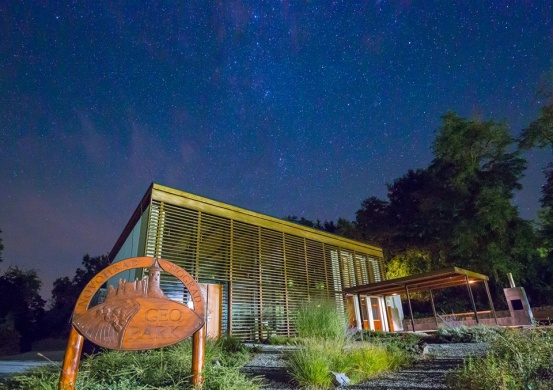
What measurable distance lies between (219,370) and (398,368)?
3.47 metres

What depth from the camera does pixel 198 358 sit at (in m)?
2.96

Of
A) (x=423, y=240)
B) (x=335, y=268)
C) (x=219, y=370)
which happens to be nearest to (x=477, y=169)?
(x=423, y=240)

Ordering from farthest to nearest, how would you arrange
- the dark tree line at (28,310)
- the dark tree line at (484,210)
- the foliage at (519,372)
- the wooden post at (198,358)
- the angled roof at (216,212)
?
the dark tree line at (484,210)
the dark tree line at (28,310)
the angled roof at (216,212)
the foliage at (519,372)
the wooden post at (198,358)

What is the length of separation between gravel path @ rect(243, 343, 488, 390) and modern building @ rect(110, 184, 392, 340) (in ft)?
9.77

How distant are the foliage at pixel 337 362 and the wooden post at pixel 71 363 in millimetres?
2726

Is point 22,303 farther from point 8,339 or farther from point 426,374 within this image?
point 426,374

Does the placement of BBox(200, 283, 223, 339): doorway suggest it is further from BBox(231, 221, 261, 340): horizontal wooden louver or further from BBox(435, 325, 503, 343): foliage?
BBox(435, 325, 503, 343): foliage

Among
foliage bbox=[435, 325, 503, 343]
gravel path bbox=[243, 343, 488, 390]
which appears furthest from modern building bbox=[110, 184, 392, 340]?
foliage bbox=[435, 325, 503, 343]

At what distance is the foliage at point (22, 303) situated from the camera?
1850 cm

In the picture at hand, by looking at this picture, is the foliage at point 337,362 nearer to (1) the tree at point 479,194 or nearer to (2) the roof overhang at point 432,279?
(2) the roof overhang at point 432,279

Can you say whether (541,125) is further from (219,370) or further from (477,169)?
(219,370)

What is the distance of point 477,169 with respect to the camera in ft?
67.4

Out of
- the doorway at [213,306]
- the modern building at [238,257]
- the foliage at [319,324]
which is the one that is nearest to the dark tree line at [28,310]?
the modern building at [238,257]

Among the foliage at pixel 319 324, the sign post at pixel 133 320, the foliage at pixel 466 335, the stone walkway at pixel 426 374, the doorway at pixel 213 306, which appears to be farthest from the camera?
the doorway at pixel 213 306
